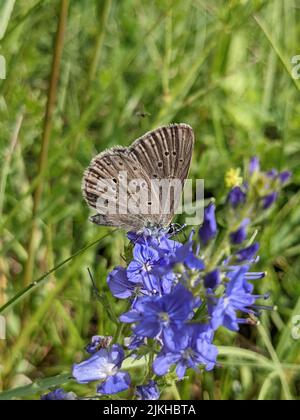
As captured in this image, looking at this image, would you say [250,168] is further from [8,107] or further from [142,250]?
[8,107]

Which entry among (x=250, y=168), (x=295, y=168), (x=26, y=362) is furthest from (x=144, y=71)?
(x=250, y=168)

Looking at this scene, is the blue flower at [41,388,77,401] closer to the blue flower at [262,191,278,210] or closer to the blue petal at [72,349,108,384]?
the blue petal at [72,349,108,384]

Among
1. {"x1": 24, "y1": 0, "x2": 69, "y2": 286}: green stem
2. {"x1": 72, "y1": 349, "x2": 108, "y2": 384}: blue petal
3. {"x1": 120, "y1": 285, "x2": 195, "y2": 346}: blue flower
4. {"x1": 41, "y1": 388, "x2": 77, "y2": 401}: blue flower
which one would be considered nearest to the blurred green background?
{"x1": 24, "y1": 0, "x2": 69, "y2": 286}: green stem

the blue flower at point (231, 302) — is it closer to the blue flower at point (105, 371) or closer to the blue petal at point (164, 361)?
the blue petal at point (164, 361)

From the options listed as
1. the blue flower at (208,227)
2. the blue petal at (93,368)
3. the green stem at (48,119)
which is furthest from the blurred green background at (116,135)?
the blue flower at (208,227)

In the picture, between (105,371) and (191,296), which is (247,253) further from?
(105,371)
